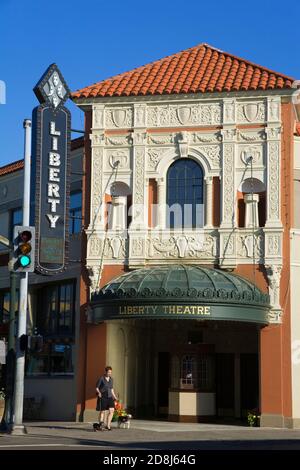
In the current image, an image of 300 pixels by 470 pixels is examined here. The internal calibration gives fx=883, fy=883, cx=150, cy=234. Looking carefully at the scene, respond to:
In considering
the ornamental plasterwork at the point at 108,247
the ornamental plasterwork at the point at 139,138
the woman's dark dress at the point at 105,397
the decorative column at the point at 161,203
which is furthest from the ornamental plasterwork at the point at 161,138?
the woman's dark dress at the point at 105,397

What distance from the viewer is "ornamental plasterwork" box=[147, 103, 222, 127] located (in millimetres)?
28625

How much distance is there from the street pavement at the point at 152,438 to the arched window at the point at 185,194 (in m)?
6.51

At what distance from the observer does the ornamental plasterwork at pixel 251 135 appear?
2820 cm

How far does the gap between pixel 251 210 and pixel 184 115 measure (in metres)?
3.85

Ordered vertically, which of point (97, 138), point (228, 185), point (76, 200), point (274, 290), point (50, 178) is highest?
point (97, 138)

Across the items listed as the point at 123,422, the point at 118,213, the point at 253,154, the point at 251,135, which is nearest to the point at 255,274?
the point at 253,154

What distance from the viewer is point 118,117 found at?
96.3 ft

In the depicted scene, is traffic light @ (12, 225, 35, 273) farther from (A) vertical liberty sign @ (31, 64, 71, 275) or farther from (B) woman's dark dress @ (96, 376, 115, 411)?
(A) vertical liberty sign @ (31, 64, 71, 275)

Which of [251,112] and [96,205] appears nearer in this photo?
[251,112]

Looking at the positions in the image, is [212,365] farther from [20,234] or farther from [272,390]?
[20,234]

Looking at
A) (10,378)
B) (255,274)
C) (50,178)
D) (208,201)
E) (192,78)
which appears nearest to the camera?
(10,378)

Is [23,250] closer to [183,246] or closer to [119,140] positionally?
[183,246]

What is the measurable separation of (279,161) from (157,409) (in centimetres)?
1012

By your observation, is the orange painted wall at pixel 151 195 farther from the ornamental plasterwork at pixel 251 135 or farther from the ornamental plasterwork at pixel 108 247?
the ornamental plasterwork at pixel 251 135
